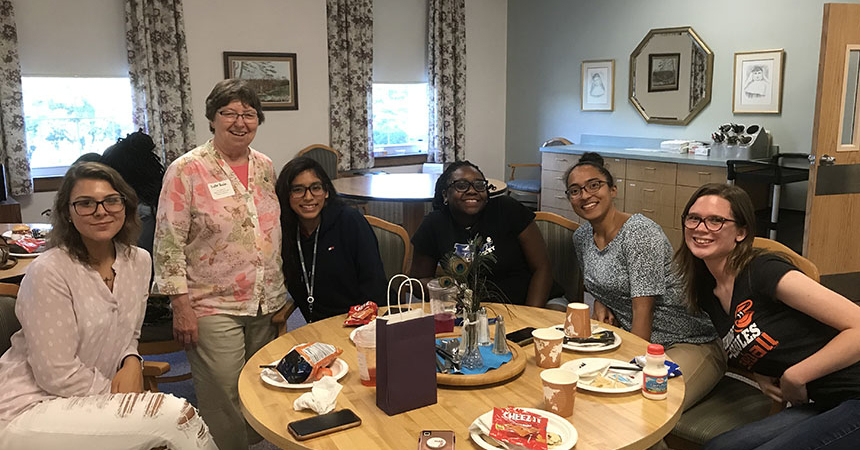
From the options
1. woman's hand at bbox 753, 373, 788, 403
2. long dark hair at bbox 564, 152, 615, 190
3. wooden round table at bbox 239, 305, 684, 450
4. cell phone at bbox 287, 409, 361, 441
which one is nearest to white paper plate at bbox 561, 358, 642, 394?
wooden round table at bbox 239, 305, 684, 450

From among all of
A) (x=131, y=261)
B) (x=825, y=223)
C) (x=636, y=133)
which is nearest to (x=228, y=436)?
(x=131, y=261)

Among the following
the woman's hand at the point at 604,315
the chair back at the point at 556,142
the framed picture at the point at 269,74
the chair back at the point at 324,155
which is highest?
the framed picture at the point at 269,74

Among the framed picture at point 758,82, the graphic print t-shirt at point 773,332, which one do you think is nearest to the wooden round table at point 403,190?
the framed picture at point 758,82

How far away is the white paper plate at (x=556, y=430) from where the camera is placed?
142cm

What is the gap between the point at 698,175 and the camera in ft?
17.9

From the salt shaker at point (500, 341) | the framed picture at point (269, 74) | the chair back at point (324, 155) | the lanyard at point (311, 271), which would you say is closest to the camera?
the salt shaker at point (500, 341)

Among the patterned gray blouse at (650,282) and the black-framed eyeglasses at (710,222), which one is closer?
the black-framed eyeglasses at (710,222)

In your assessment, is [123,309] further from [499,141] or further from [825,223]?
[499,141]

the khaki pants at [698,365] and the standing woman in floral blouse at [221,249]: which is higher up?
the standing woman in floral blouse at [221,249]

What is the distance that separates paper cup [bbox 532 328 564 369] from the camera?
182 centimetres

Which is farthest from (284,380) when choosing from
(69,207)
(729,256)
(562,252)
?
(562,252)

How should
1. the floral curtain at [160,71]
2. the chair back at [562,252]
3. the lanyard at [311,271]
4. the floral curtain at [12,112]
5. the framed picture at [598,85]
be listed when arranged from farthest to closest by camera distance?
the framed picture at [598,85] < the floral curtain at [160,71] < the floral curtain at [12,112] < the chair back at [562,252] < the lanyard at [311,271]

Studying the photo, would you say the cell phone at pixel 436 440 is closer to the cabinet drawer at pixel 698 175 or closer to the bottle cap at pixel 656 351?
the bottle cap at pixel 656 351

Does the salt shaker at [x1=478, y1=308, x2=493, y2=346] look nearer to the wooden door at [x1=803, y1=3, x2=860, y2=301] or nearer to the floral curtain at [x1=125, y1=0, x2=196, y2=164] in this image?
the wooden door at [x1=803, y1=3, x2=860, y2=301]
